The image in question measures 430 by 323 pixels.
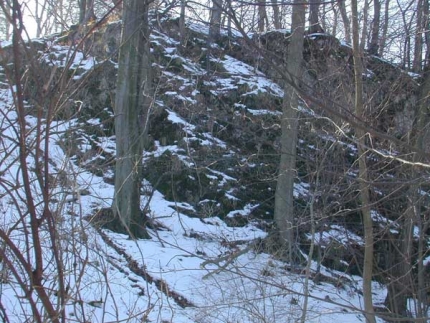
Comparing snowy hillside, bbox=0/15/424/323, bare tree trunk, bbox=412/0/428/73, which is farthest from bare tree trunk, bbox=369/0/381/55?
snowy hillside, bbox=0/15/424/323

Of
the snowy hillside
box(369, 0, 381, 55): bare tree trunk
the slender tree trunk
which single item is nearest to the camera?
the slender tree trunk

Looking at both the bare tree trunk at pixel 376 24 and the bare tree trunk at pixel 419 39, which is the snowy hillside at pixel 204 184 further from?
the bare tree trunk at pixel 419 39

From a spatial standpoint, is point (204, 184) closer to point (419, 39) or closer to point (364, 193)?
point (419, 39)

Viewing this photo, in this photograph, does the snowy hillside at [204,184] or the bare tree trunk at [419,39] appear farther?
the snowy hillside at [204,184]

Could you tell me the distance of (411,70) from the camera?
295 inches

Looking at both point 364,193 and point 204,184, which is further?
point 204,184

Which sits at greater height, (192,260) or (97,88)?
(97,88)

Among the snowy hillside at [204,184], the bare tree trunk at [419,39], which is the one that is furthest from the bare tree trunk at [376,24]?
the snowy hillside at [204,184]

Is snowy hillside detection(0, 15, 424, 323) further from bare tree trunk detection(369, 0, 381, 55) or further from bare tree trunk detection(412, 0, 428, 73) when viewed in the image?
bare tree trunk detection(412, 0, 428, 73)

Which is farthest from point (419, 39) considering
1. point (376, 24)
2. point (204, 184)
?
point (204, 184)

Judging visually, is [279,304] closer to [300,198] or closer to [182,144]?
[300,198]

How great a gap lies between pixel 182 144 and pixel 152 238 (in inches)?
130

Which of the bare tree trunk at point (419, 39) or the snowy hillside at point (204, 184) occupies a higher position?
the bare tree trunk at point (419, 39)

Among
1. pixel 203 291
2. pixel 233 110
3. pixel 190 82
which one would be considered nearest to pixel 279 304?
pixel 203 291
